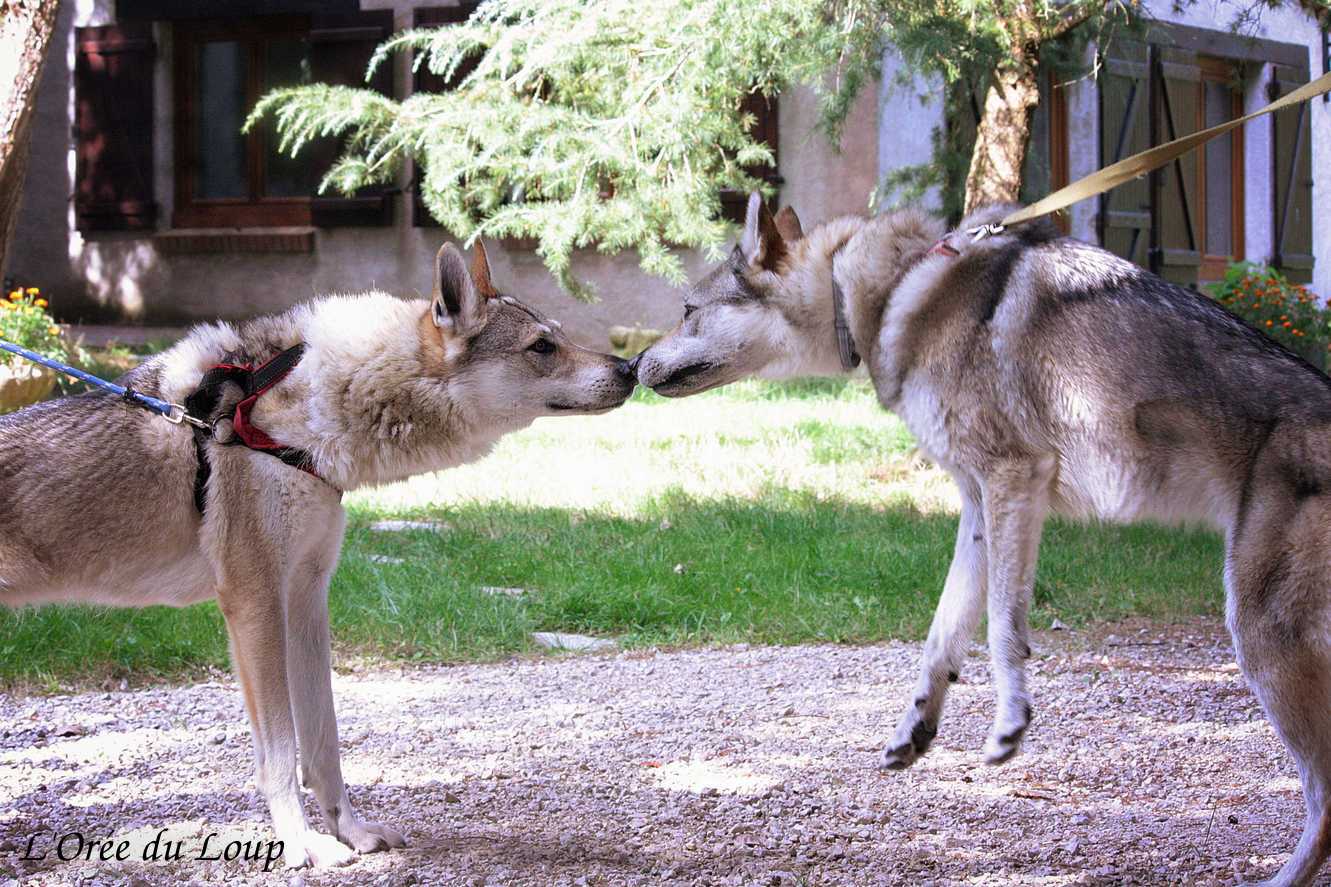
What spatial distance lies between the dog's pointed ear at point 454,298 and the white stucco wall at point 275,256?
899 cm

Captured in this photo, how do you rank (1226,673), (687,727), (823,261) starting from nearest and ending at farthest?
(823,261) → (687,727) → (1226,673)

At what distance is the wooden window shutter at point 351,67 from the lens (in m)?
14.3

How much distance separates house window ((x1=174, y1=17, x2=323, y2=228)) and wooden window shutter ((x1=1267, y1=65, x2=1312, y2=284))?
11.3 m

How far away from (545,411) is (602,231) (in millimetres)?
4006

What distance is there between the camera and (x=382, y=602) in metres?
6.07

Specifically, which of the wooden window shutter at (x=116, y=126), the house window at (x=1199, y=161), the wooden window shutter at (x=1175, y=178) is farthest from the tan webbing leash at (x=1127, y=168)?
the wooden window shutter at (x=116, y=126)

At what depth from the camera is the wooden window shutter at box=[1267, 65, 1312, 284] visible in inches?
613

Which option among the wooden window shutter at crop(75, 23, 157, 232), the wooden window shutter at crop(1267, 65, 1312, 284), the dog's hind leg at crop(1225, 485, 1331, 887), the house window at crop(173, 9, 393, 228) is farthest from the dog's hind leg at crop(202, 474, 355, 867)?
the wooden window shutter at crop(1267, 65, 1312, 284)

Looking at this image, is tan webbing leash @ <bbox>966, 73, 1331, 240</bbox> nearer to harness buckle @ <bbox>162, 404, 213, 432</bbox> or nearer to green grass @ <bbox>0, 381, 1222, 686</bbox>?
harness buckle @ <bbox>162, 404, 213, 432</bbox>

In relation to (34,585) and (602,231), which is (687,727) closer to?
(34,585)

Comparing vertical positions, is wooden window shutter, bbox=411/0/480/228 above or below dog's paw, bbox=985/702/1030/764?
above

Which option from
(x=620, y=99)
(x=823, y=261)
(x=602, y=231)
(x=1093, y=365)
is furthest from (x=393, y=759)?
(x=620, y=99)

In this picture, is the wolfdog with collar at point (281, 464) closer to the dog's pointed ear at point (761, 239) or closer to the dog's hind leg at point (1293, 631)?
the dog's pointed ear at point (761, 239)

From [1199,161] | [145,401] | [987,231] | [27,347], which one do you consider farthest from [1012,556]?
[1199,161]
